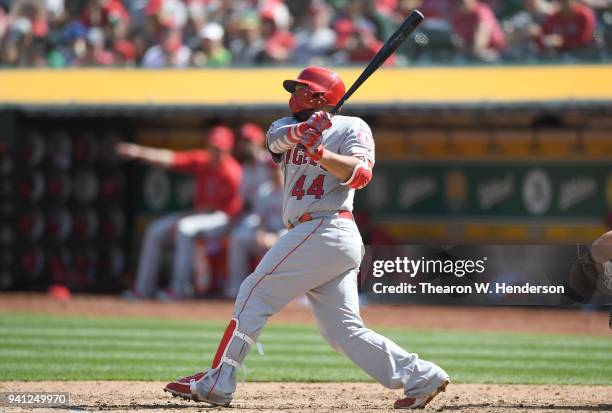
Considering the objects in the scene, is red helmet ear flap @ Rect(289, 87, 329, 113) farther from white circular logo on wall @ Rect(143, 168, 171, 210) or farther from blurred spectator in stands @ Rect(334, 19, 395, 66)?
white circular logo on wall @ Rect(143, 168, 171, 210)

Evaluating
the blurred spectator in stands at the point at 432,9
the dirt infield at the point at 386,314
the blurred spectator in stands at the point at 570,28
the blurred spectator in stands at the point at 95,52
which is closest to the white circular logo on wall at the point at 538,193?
the dirt infield at the point at 386,314

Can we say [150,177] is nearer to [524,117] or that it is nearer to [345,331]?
[524,117]

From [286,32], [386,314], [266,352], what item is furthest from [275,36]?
[266,352]

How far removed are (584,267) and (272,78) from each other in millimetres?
7414

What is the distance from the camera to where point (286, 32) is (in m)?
13.7

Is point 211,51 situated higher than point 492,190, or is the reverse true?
point 211,51

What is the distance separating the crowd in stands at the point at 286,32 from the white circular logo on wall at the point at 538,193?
1564 millimetres

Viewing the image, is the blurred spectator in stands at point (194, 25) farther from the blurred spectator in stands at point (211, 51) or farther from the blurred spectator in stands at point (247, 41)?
the blurred spectator in stands at point (247, 41)

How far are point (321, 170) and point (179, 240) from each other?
719cm

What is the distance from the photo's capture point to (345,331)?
214 inches

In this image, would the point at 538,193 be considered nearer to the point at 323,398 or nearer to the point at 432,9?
the point at 432,9

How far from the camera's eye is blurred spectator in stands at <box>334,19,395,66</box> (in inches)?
491

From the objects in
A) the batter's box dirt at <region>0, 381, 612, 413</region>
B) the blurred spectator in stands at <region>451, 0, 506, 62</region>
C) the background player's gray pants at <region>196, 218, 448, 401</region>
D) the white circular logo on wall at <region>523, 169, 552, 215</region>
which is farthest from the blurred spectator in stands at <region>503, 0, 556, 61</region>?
the background player's gray pants at <region>196, 218, 448, 401</region>

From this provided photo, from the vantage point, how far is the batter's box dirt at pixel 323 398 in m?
5.62
